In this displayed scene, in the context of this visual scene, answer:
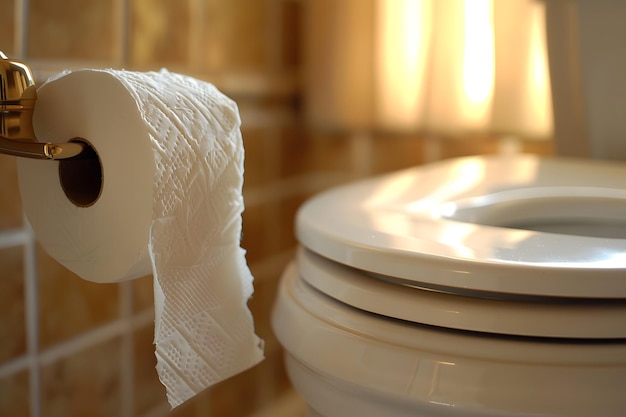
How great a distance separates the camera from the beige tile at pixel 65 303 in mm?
734

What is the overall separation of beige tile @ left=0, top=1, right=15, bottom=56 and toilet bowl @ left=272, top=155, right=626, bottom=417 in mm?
343

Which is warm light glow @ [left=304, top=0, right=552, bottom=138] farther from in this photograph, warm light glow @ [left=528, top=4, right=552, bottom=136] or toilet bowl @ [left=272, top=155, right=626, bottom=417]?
toilet bowl @ [left=272, top=155, right=626, bottom=417]

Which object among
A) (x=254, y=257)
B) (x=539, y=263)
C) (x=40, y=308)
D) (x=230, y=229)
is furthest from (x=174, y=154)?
(x=254, y=257)

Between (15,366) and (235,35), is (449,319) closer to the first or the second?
(15,366)

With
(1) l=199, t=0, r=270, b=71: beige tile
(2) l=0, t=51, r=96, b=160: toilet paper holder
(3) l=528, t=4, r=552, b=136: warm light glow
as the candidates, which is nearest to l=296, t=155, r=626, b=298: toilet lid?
(2) l=0, t=51, r=96, b=160: toilet paper holder

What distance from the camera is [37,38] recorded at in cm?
70

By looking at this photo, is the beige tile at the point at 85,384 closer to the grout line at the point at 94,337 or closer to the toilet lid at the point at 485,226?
the grout line at the point at 94,337

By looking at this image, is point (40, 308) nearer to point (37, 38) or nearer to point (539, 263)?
point (37, 38)

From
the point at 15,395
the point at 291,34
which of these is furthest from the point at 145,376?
the point at 291,34

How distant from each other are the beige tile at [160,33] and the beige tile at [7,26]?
19cm

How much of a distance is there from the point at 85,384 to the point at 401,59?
2.30ft

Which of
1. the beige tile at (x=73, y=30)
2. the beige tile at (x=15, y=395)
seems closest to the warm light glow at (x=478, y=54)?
the beige tile at (x=73, y=30)

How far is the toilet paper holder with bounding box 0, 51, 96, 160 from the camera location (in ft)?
1.60

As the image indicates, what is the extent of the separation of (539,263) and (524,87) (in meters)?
0.71
